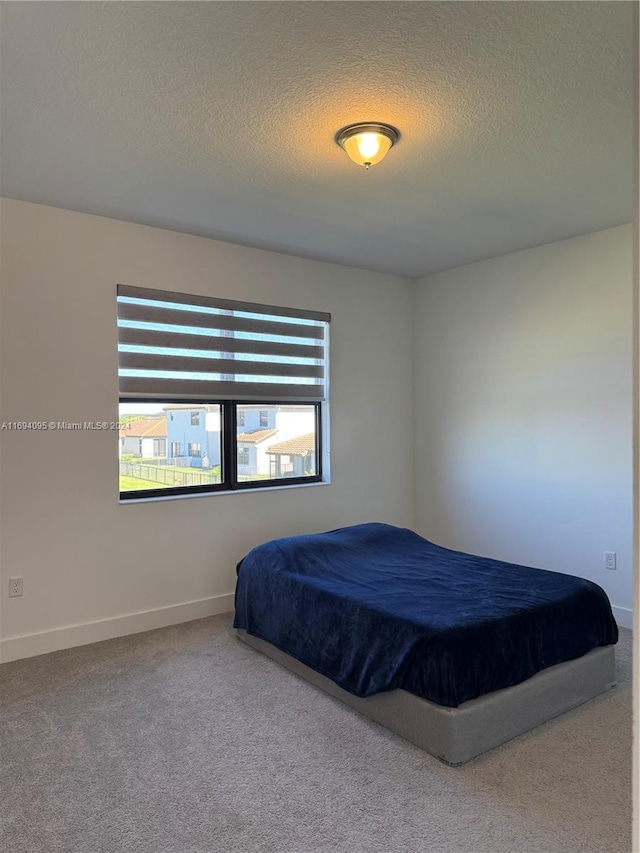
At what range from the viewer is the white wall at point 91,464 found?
3330 mm

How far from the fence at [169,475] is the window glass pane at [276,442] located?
10.6 inches

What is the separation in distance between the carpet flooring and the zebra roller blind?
1.87 metres

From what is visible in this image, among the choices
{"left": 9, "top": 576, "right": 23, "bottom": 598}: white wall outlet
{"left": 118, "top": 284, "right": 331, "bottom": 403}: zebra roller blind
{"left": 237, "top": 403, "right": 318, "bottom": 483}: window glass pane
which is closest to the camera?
{"left": 9, "top": 576, "right": 23, "bottom": 598}: white wall outlet

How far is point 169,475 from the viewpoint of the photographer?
4.00 meters

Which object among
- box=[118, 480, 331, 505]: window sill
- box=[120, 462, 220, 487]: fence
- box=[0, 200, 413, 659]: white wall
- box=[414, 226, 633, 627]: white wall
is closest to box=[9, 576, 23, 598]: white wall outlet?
box=[0, 200, 413, 659]: white wall

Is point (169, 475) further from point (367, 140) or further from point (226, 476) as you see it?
point (367, 140)

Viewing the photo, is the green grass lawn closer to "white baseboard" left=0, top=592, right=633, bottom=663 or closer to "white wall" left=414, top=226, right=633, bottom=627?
"white baseboard" left=0, top=592, right=633, bottom=663

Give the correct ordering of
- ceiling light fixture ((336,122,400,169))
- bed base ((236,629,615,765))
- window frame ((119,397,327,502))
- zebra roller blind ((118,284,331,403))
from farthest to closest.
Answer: window frame ((119,397,327,502))
zebra roller blind ((118,284,331,403))
ceiling light fixture ((336,122,400,169))
bed base ((236,629,615,765))

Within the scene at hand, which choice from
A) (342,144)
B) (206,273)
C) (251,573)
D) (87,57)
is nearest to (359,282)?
(206,273)

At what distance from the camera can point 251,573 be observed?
346 centimetres

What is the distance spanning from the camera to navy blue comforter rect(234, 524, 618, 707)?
2.38m

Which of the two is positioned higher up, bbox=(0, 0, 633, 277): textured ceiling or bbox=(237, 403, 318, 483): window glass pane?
bbox=(0, 0, 633, 277): textured ceiling

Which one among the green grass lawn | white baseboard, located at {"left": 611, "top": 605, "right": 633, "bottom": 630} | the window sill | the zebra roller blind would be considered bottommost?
white baseboard, located at {"left": 611, "top": 605, "right": 633, "bottom": 630}

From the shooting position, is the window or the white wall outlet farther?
the window
